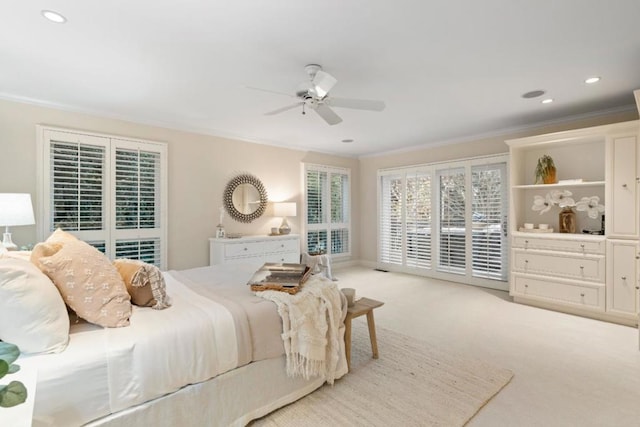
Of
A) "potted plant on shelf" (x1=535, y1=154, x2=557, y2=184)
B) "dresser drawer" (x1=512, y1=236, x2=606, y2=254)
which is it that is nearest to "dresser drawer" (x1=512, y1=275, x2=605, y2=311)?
"dresser drawer" (x1=512, y1=236, x2=606, y2=254)

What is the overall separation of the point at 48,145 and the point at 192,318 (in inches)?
127

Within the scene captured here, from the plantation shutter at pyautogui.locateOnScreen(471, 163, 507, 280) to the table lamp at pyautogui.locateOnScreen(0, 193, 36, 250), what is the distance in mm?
5701

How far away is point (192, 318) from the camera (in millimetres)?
1812

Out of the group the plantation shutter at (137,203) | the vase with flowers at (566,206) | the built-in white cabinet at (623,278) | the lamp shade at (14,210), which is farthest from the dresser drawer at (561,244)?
the lamp shade at (14,210)

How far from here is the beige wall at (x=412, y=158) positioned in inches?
170

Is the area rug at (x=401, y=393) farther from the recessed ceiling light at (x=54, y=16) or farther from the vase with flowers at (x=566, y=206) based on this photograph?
the recessed ceiling light at (x=54, y=16)

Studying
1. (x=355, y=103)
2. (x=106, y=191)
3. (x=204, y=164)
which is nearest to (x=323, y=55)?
(x=355, y=103)

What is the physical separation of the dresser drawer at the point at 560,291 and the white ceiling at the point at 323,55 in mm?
2145

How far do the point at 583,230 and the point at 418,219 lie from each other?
2.44 metres

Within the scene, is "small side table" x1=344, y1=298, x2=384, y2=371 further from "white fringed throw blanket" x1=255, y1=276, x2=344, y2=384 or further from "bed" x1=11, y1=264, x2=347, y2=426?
"bed" x1=11, y1=264, x2=347, y2=426

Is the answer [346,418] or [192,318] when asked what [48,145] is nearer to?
[192,318]

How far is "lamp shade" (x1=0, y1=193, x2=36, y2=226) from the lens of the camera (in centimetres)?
275

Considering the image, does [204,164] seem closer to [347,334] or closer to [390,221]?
[347,334]

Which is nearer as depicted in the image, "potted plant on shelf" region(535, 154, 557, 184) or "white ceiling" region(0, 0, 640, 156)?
"white ceiling" region(0, 0, 640, 156)
